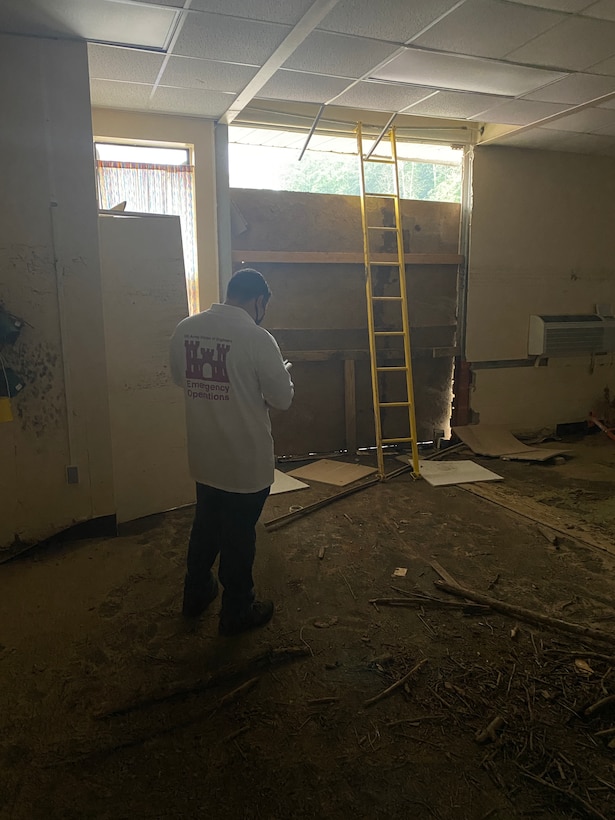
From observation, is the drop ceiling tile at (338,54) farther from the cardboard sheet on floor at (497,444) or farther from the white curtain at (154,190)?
the cardboard sheet on floor at (497,444)

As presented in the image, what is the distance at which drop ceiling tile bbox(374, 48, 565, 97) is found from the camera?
139 inches

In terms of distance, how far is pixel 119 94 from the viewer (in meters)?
3.87

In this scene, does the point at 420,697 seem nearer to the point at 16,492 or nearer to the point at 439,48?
the point at 16,492

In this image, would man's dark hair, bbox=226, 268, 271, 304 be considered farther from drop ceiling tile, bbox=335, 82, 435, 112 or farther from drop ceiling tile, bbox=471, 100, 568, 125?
drop ceiling tile, bbox=471, 100, 568, 125

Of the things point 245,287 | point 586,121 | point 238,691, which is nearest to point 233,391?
point 245,287

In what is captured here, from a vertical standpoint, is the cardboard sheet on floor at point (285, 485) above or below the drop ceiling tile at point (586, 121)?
below

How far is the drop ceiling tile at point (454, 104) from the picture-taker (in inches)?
165

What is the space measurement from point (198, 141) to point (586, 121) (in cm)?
326

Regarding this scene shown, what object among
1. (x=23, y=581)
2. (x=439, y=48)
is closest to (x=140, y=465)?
(x=23, y=581)

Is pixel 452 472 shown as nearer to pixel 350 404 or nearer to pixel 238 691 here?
pixel 350 404

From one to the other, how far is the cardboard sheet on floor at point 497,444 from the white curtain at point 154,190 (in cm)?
299

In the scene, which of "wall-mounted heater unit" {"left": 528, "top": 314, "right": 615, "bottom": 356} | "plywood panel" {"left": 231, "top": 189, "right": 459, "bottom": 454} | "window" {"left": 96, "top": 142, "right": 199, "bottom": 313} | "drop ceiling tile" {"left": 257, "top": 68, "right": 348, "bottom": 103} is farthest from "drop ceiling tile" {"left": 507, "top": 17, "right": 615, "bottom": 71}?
"wall-mounted heater unit" {"left": 528, "top": 314, "right": 615, "bottom": 356}

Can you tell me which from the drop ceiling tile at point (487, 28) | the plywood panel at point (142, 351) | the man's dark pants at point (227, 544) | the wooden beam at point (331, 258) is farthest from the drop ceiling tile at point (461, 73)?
the man's dark pants at point (227, 544)

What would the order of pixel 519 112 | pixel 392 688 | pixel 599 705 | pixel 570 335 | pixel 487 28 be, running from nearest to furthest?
pixel 599 705
pixel 392 688
pixel 487 28
pixel 519 112
pixel 570 335
